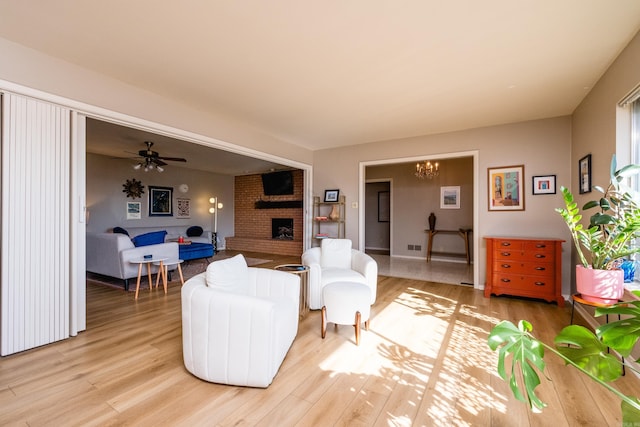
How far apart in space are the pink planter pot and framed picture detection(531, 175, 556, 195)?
7.48ft

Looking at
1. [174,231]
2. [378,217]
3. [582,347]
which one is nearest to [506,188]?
[582,347]

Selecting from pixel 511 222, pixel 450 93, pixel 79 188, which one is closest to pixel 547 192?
pixel 511 222

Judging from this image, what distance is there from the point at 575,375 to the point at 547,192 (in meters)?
2.76

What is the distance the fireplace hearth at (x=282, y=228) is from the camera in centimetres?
820

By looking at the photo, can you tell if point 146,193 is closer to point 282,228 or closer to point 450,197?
point 282,228

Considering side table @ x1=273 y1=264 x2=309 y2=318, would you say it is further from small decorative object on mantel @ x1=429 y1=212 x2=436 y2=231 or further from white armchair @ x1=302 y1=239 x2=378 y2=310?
small decorative object on mantel @ x1=429 y1=212 x2=436 y2=231

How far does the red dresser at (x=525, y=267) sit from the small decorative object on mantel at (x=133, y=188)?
Result: 753cm

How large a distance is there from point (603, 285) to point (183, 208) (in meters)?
8.38

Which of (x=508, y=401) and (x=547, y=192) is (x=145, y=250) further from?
(x=547, y=192)

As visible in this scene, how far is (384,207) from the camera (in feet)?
27.3

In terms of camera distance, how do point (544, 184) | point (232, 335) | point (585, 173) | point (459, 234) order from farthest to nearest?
point (459, 234), point (544, 184), point (585, 173), point (232, 335)

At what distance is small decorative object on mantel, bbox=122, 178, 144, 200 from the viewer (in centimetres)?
675

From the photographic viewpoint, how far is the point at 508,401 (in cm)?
174

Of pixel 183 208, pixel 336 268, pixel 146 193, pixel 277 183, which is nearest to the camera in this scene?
pixel 336 268
